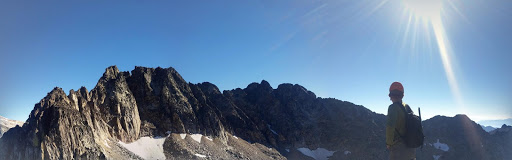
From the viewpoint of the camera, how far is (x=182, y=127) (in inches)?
3401

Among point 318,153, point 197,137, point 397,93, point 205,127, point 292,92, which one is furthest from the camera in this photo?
point 292,92

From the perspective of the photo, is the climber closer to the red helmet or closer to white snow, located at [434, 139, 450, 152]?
the red helmet

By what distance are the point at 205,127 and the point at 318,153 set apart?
47506 millimetres

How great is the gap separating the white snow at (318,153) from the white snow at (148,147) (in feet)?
188

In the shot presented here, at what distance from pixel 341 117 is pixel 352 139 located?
1703cm

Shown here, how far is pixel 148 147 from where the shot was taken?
7288cm

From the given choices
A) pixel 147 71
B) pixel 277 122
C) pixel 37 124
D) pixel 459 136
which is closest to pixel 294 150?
pixel 277 122

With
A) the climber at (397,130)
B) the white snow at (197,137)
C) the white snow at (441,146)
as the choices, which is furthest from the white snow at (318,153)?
the climber at (397,130)

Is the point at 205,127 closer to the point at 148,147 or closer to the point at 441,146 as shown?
the point at 148,147

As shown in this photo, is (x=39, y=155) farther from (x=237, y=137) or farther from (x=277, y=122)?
(x=277, y=122)

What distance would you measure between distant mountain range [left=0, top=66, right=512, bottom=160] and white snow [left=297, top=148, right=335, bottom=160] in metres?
0.40

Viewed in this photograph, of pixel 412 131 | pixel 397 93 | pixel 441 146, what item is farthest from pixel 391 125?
pixel 441 146

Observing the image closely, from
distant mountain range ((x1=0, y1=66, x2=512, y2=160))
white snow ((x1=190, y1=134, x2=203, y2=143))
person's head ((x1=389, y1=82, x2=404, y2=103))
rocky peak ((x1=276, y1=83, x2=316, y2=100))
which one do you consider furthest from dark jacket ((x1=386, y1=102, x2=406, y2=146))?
rocky peak ((x1=276, y1=83, x2=316, y2=100))

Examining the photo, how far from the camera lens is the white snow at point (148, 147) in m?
68.1
